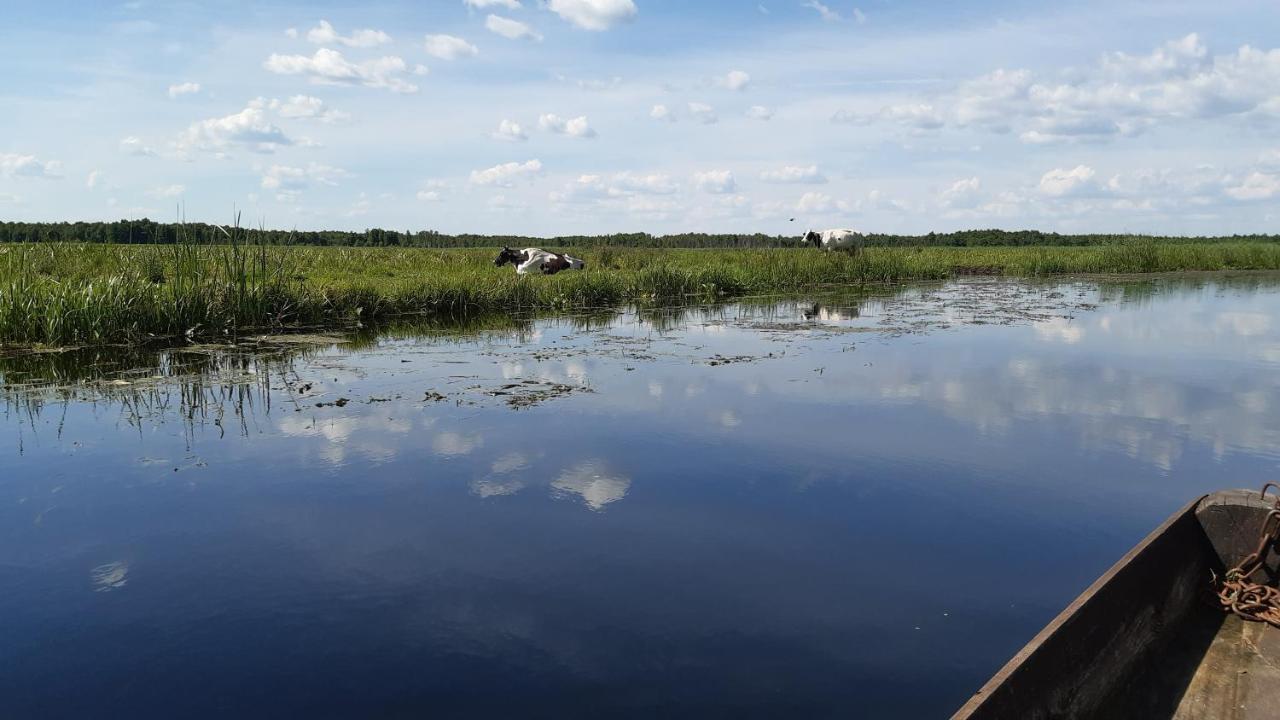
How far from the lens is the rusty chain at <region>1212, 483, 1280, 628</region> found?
3842mm

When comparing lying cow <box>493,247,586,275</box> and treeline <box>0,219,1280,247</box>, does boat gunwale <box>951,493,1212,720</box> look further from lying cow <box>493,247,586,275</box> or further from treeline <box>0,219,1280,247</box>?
treeline <box>0,219,1280,247</box>

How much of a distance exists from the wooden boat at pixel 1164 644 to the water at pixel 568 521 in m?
0.45

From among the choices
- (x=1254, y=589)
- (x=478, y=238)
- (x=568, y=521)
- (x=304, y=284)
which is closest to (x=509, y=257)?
(x=304, y=284)

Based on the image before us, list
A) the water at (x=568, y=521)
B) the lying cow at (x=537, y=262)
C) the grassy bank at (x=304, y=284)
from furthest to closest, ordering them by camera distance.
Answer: the lying cow at (x=537, y=262), the grassy bank at (x=304, y=284), the water at (x=568, y=521)

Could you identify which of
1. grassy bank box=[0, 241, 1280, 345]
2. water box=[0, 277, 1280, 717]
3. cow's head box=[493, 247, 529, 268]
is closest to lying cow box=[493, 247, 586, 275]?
cow's head box=[493, 247, 529, 268]

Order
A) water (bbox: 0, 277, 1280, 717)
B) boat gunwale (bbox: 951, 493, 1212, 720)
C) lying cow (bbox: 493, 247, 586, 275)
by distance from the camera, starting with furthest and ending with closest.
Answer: lying cow (bbox: 493, 247, 586, 275)
water (bbox: 0, 277, 1280, 717)
boat gunwale (bbox: 951, 493, 1212, 720)

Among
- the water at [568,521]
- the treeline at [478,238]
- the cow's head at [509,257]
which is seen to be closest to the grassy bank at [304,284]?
the cow's head at [509,257]

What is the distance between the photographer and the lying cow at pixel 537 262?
20859mm

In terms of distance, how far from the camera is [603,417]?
7770 mm

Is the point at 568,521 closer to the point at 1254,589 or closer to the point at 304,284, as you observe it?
the point at 1254,589

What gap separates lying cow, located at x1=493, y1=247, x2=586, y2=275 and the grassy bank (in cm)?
77

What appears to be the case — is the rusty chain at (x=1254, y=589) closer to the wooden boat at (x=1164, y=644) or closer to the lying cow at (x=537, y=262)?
the wooden boat at (x=1164, y=644)

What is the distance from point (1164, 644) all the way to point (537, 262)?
18.6 metres

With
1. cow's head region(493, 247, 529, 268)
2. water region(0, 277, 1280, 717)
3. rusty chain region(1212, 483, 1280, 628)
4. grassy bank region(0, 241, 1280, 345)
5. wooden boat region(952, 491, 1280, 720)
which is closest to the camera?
wooden boat region(952, 491, 1280, 720)
